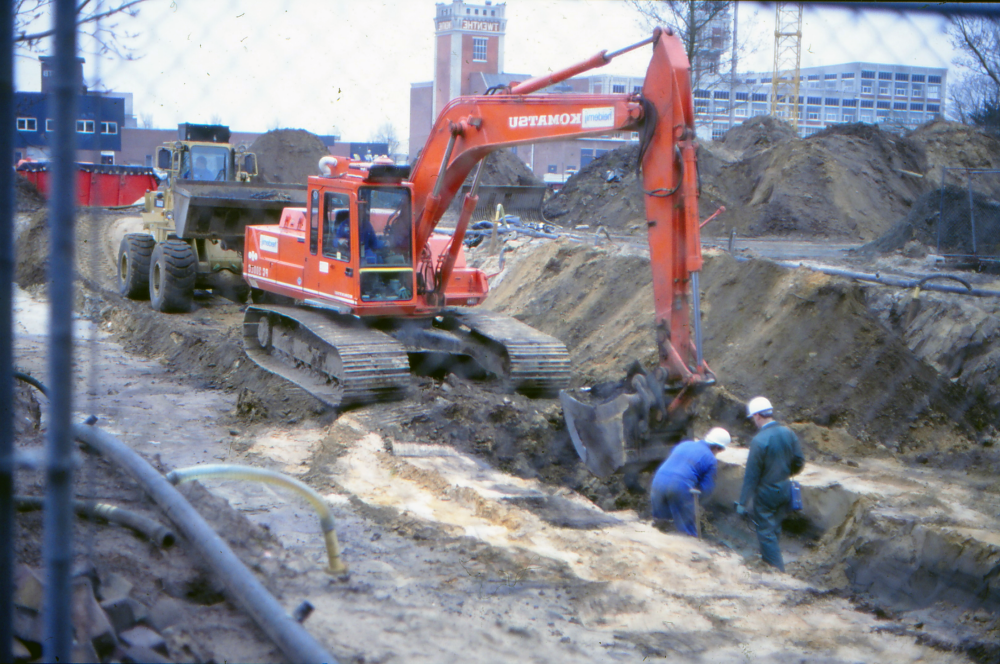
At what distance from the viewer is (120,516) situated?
12.4ft

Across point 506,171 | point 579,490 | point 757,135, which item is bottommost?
point 579,490

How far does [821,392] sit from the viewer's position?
1001cm

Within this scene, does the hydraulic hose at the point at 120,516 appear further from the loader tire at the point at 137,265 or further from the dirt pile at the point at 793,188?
the dirt pile at the point at 793,188

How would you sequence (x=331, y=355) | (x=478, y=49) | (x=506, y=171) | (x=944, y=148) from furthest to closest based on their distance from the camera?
(x=506, y=171) < (x=944, y=148) < (x=331, y=355) < (x=478, y=49)

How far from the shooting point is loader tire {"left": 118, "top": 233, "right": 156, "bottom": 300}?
1509 cm

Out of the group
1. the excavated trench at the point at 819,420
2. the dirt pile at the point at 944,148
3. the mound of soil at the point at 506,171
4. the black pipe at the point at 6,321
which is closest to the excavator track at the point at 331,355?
the excavated trench at the point at 819,420

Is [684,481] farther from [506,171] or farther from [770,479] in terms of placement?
[506,171]

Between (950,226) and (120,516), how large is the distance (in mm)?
15768

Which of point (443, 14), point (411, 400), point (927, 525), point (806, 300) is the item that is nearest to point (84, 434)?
point (443, 14)

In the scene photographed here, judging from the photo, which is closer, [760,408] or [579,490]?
[760,408]

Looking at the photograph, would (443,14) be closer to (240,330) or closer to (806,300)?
(806,300)

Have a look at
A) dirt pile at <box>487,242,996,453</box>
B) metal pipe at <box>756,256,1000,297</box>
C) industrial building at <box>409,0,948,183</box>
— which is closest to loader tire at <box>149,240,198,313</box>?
dirt pile at <box>487,242,996,453</box>

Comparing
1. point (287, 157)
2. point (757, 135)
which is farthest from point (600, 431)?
point (757, 135)

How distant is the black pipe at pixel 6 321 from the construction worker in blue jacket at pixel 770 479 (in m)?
5.70
